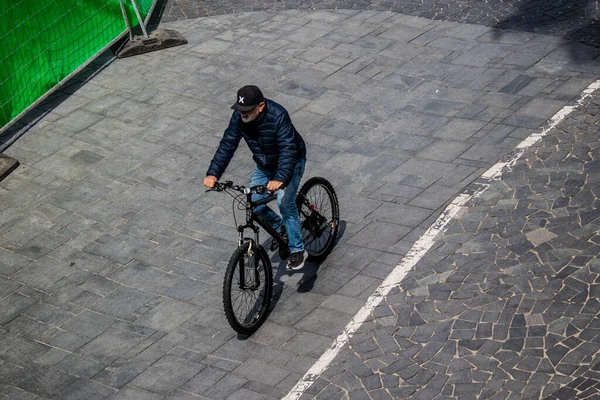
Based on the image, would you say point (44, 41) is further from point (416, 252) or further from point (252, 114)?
point (416, 252)

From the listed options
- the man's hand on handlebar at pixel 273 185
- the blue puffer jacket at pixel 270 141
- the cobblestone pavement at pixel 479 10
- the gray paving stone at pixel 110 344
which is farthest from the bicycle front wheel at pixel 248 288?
the cobblestone pavement at pixel 479 10

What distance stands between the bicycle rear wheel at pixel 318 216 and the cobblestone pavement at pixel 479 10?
5.52m

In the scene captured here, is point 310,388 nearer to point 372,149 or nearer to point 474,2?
point 372,149

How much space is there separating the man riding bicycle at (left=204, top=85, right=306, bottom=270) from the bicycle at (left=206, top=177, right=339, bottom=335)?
14 cm

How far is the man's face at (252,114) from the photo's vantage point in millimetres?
7492

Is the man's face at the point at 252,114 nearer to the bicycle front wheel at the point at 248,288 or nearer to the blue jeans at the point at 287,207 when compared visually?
the blue jeans at the point at 287,207

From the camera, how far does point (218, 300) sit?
8234 millimetres

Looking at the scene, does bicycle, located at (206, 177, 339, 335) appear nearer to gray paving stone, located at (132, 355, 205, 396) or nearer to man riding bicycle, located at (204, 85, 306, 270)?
man riding bicycle, located at (204, 85, 306, 270)

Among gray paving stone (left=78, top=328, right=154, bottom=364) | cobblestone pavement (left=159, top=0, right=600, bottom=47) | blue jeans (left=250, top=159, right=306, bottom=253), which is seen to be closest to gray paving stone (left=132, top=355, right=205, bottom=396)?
gray paving stone (left=78, top=328, right=154, bottom=364)

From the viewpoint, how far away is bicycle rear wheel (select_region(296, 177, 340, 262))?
8.48m

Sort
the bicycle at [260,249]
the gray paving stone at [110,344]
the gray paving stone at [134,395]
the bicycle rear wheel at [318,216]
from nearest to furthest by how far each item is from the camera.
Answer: the gray paving stone at [134,395]
the bicycle at [260,249]
the gray paving stone at [110,344]
the bicycle rear wheel at [318,216]

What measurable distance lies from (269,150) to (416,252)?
5.94 ft

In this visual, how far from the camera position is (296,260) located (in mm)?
8250

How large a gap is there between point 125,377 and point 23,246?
8.56 feet
